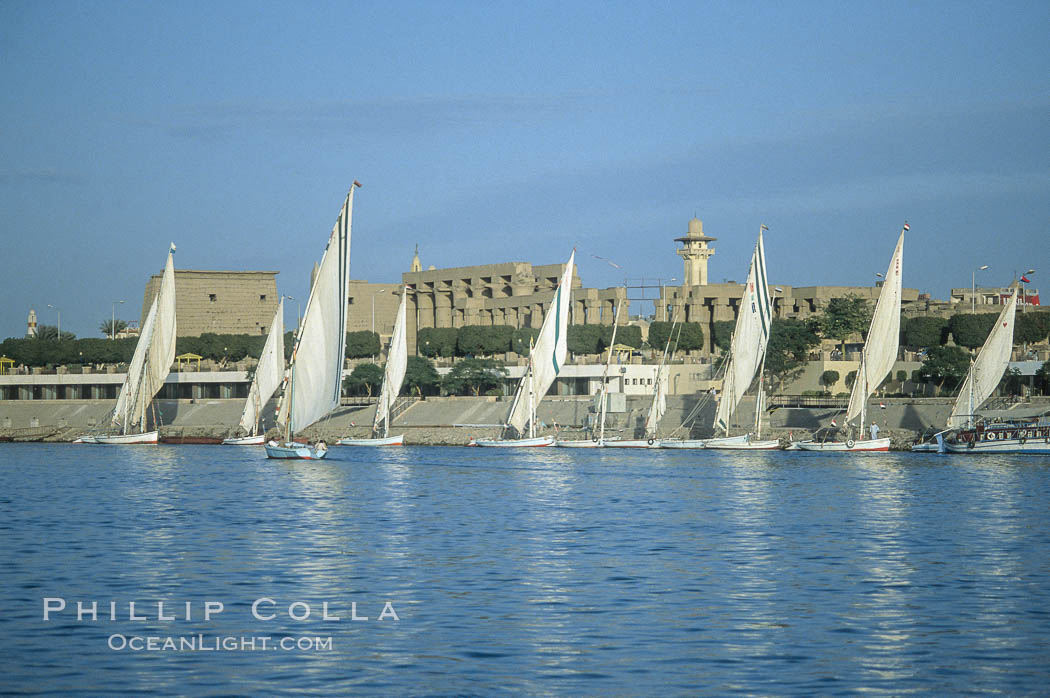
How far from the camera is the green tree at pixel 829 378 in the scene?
9550cm

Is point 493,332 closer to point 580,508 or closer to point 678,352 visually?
point 678,352

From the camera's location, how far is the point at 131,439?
86.8 metres

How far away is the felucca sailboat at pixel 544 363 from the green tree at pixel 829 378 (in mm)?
24897

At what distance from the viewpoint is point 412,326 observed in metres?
140

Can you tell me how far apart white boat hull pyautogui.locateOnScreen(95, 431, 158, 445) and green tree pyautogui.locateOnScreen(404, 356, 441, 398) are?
2123 centimetres

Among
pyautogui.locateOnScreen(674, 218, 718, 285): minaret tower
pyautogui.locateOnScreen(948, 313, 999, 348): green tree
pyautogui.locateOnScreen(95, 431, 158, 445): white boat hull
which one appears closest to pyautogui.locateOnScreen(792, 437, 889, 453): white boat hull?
pyautogui.locateOnScreen(948, 313, 999, 348): green tree

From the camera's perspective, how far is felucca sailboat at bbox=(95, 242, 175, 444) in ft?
262

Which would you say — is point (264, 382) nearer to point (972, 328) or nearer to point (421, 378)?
point (421, 378)

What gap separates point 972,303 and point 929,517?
7802 cm

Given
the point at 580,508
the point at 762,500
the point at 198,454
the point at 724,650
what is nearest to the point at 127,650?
the point at 724,650

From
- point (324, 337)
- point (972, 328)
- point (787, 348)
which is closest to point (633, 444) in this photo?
point (787, 348)

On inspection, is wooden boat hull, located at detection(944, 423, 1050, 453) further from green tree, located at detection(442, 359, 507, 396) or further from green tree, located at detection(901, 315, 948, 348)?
green tree, located at detection(442, 359, 507, 396)

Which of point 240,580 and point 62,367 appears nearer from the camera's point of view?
point 240,580

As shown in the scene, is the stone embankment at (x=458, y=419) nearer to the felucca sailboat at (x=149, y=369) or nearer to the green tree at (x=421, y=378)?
the green tree at (x=421, y=378)
